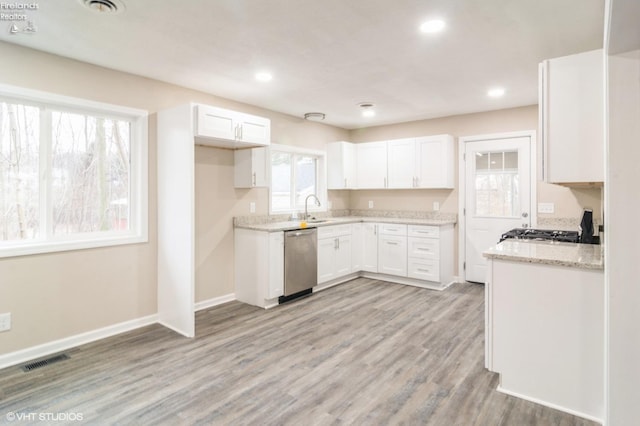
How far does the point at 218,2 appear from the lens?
2.23m

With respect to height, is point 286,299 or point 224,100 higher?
point 224,100

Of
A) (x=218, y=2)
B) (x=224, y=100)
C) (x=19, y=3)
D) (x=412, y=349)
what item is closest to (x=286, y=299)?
(x=412, y=349)

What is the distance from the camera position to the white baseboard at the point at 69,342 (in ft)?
9.34

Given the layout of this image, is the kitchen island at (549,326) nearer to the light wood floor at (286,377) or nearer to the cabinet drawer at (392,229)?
the light wood floor at (286,377)

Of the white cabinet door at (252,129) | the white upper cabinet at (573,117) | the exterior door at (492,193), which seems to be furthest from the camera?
the exterior door at (492,193)

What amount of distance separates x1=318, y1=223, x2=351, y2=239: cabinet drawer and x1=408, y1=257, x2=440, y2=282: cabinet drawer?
1016 millimetres

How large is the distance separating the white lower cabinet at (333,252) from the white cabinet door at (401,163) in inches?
41.5

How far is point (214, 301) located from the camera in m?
4.33

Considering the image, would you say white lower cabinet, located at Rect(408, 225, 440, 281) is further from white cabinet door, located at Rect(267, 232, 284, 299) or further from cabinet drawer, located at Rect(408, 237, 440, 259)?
white cabinet door, located at Rect(267, 232, 284, 299)

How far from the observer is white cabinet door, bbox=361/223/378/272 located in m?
5.52

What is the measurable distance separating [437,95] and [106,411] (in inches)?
169

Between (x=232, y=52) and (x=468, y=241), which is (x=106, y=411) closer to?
(x=232, y=52)

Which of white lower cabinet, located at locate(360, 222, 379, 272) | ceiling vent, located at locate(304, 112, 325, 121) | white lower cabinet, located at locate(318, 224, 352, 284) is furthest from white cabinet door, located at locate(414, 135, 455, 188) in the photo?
ceiling vent, located at locate(304, 112, 325, 121)

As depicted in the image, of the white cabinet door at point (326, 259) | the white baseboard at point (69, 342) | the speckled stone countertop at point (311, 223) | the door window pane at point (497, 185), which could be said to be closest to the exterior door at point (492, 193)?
the door window pane at point (497, 185)
